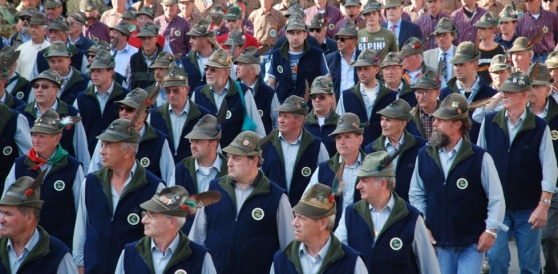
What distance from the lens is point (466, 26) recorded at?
19422mm

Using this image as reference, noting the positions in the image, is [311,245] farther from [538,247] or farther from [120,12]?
[120,12]

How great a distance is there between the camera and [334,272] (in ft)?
27.1

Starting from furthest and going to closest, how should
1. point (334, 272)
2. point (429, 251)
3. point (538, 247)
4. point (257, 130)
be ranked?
point (257, 130)
point (538, 247)
point (429, 251)
point (334, 272)

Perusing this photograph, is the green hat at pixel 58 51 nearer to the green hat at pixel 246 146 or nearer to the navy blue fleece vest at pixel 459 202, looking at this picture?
the green hat at pixel 246 146

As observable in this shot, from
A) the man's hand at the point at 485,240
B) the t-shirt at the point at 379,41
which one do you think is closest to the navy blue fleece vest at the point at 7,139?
the man's hand at the point at 485,240

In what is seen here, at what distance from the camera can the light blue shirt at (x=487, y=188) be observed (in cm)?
1033

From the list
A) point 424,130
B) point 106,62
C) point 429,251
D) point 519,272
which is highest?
point 106,62

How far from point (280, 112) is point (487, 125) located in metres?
2.27

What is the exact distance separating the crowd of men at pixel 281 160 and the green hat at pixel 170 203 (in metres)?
0.01

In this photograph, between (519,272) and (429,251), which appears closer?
(429,251)

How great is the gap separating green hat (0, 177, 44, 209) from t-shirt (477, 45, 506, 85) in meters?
8.54

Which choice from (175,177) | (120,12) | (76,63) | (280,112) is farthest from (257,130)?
(120,12)

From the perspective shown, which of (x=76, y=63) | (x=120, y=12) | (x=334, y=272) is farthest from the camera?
(x=120, y=12)

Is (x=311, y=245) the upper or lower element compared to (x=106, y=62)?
lower
